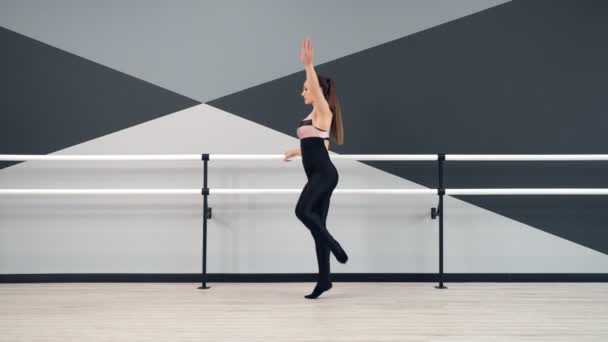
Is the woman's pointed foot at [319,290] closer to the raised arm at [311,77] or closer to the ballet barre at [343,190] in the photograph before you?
the ballet barre at [343,190]

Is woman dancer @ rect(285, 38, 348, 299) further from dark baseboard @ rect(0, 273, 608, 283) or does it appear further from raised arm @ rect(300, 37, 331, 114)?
dark baseboard @ rect(0, 273, 608, 283)

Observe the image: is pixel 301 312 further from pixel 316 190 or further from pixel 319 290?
pixel 316 190

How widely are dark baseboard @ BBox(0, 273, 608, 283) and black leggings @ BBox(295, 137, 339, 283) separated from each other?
0.58 metres

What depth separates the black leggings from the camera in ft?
8.55

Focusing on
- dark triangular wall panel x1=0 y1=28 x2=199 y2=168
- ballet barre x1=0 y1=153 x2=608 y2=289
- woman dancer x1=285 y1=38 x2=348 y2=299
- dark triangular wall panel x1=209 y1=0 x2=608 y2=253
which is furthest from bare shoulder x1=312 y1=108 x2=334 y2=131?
dark triangular wall panel x1=0 y1=28 x2=199 y2=168

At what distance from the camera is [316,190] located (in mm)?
2625

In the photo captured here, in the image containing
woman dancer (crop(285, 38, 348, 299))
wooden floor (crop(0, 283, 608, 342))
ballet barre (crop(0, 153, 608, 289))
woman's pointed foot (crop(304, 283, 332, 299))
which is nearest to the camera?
wooden floor (crop(0, 283, 608, 342))

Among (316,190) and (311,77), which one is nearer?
(311,77)

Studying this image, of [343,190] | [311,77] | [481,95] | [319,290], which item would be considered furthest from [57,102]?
[481,95]

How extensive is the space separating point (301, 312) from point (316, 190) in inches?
23.1

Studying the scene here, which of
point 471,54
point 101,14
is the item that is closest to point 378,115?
point 471,54

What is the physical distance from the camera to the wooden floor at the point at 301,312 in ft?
6.63

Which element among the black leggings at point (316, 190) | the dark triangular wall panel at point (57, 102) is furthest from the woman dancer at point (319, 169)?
the dark triangular wall panel at point (57, 102)

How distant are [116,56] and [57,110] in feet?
1.59
